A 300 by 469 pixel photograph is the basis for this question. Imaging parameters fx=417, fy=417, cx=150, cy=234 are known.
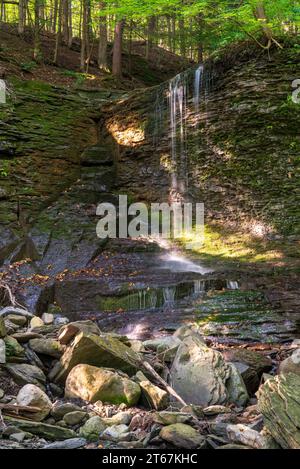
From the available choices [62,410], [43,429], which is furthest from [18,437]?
[62,410]

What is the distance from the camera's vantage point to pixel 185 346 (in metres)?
4.53

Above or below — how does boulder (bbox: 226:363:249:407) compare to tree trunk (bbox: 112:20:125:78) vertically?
below

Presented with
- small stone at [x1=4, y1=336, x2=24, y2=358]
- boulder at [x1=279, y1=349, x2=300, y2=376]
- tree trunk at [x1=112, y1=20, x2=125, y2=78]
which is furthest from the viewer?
tree trunk at [x1=112, y1=20, x2=125, y2=78]

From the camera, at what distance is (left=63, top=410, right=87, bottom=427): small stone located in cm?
344

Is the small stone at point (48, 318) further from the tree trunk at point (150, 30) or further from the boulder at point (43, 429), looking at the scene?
the tree trunk at point (150, 30)

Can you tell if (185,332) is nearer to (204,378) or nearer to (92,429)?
(204,378)

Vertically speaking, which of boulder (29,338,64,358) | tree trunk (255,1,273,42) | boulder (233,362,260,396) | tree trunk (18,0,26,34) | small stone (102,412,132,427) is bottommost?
boulder (233,362,260,396)

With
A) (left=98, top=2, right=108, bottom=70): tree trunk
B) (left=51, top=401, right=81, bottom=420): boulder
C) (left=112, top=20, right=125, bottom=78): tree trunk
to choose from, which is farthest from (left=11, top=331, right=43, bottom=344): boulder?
(left=98, top=2, right=108, bottom=70): tree trunk

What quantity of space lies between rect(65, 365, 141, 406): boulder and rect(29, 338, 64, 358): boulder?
1.52ft

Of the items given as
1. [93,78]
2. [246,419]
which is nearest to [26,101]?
[93,78]

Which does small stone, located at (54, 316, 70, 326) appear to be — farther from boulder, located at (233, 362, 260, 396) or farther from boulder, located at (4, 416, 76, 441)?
boulder, located at (4, 416, 76, 441)

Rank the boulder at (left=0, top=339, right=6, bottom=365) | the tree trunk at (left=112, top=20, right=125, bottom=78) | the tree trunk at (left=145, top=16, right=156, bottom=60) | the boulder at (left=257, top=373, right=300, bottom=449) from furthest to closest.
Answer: the tree trunk at (left=145, top=16, right=156, bottom=60) < the tree trunk at (left=112, top=20, right=125, bottom=78) < the boulder at (left=0, top=339, right=6, bottom=365) < the boulder at (left=257, top=373, right=300, bottom=449)

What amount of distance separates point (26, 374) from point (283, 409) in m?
2.34

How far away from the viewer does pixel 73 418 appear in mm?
3445
